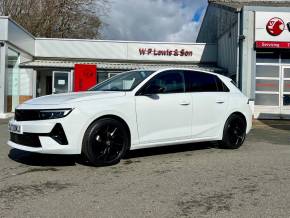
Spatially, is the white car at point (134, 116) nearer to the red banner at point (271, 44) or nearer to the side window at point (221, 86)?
the side window at point (221, 86)

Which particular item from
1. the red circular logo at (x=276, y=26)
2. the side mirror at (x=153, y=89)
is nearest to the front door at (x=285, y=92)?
the red circular logo at (x=276, y=26)

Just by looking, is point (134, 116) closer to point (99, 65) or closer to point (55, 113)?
point (55, 113)

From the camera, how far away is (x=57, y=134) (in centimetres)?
596

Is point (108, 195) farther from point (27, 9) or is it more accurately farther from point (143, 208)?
point (27, 9)

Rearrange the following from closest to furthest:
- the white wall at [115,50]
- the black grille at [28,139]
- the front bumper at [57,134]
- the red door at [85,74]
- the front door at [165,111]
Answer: the front bumper at [57,134] → the black grille at [28,139] → the front door at [165,111] → the red door at [85,74] → the white wall at [115,50]

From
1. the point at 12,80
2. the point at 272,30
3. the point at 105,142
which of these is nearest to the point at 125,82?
the point at 105,142

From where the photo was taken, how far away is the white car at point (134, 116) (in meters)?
5.99

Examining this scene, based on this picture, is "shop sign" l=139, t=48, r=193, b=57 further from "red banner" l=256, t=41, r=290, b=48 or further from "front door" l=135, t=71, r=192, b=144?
"front door" l=135, t=71, r=192, b=144

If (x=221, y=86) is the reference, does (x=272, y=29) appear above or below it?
above

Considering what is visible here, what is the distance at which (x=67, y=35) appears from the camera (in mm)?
34750

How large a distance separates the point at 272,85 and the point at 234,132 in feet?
37.3

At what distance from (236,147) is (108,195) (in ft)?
13.6

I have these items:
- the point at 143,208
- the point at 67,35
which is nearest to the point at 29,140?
the point at 143,208

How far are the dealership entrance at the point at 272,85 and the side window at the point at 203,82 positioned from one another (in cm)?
1107
